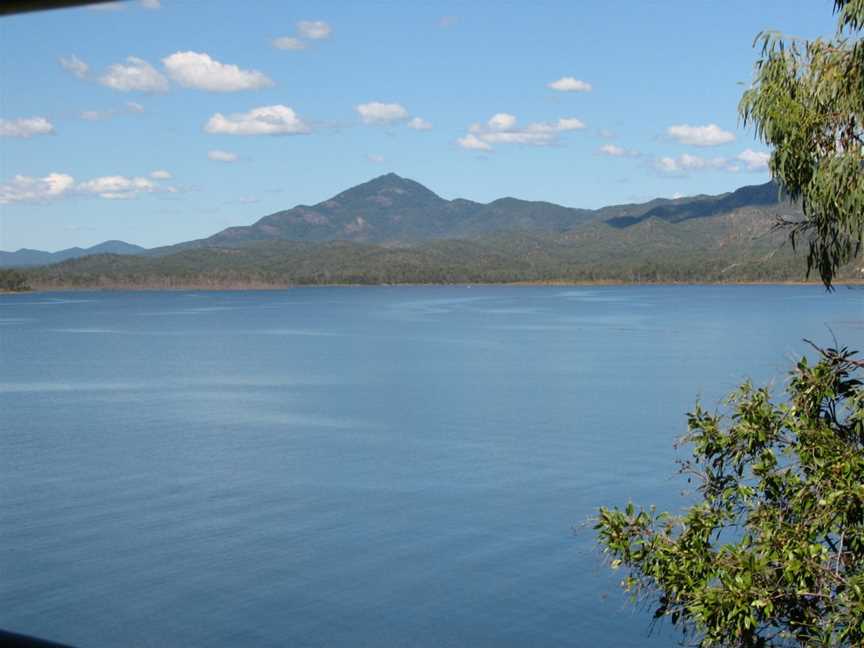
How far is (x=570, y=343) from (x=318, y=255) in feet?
318

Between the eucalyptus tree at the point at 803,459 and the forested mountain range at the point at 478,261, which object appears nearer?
the eucalyptus tree at the point at 803,459

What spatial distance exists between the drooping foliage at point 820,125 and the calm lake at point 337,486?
943 millimetres

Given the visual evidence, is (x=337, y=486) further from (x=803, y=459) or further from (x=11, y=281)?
(x=11, y=281)

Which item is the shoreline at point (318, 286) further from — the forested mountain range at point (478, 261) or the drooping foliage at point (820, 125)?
the drooping foliage at point (820, 125)

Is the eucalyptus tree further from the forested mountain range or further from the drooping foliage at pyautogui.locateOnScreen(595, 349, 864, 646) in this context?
the forested mountain range

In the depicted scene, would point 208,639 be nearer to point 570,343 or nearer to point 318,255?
point 570,343

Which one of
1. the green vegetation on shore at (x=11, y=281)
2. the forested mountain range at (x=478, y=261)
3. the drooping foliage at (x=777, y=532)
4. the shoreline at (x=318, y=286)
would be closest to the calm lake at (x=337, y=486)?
the drooping foliage at (x=777, y=532)

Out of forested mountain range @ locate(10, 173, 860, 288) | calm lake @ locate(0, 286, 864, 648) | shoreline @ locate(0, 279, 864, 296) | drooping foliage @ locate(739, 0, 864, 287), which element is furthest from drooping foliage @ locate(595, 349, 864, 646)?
shoreline @ locate(0, 279, 864, 296)

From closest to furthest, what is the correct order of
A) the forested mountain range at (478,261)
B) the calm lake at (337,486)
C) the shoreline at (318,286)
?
the calm lake at (337,486)
the shoreline at (318,286)
the forested mountain range at (478,261)

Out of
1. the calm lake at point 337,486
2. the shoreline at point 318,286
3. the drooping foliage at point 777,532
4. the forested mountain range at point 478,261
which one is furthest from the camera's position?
the forested mountain range at point 478,261

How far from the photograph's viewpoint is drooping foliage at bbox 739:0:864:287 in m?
4.19

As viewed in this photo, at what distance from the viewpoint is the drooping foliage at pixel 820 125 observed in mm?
4188

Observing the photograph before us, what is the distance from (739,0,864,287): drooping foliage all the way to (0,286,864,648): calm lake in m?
0.94

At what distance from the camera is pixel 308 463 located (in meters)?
16.8
